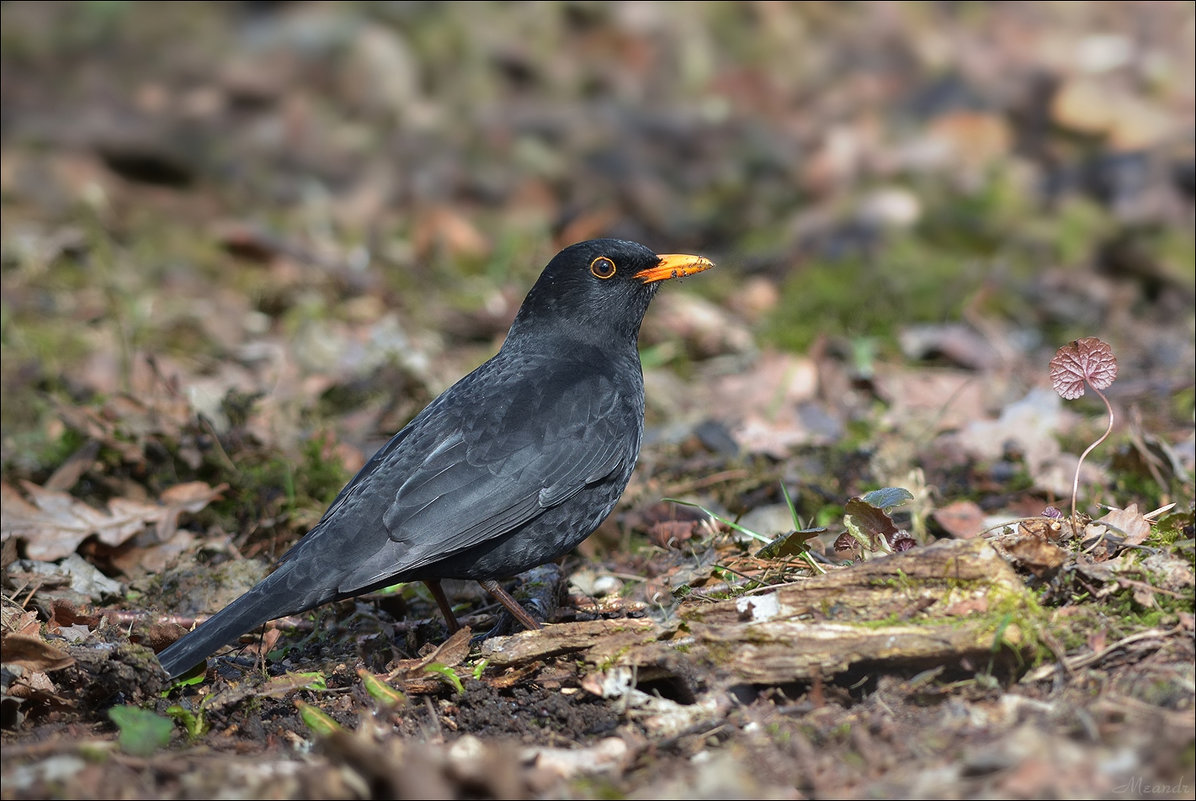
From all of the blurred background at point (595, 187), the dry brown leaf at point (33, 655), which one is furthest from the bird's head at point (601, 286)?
the dry brown leaf at point (33, 655)

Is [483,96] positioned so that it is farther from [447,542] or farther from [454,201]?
[447,542]

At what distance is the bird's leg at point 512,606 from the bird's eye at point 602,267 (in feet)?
4.94

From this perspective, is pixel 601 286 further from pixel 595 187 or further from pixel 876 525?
pixel 595 187

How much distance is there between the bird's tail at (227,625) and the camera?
139 inches

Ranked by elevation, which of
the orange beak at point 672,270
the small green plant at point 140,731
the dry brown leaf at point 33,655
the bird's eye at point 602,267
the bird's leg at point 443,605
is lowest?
the bird's leg at point 443,605

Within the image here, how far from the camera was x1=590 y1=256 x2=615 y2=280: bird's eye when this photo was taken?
519cm

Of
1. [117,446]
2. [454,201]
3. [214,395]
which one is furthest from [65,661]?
[454,201]

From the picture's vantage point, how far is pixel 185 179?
962 centimetres

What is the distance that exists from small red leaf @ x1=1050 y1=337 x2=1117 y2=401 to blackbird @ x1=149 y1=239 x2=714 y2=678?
5.46ft

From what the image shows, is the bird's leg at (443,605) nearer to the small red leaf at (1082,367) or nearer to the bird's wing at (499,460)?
the bird's wing at (499,460)

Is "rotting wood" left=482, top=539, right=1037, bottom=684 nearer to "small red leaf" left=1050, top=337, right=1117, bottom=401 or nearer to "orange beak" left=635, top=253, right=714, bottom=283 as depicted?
"small red leaf" left=1050, top=337, right=1117, bottom=401

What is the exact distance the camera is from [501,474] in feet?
14.1

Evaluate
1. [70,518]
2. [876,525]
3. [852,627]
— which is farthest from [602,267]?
[70,518]

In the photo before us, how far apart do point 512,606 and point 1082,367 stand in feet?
6.85
